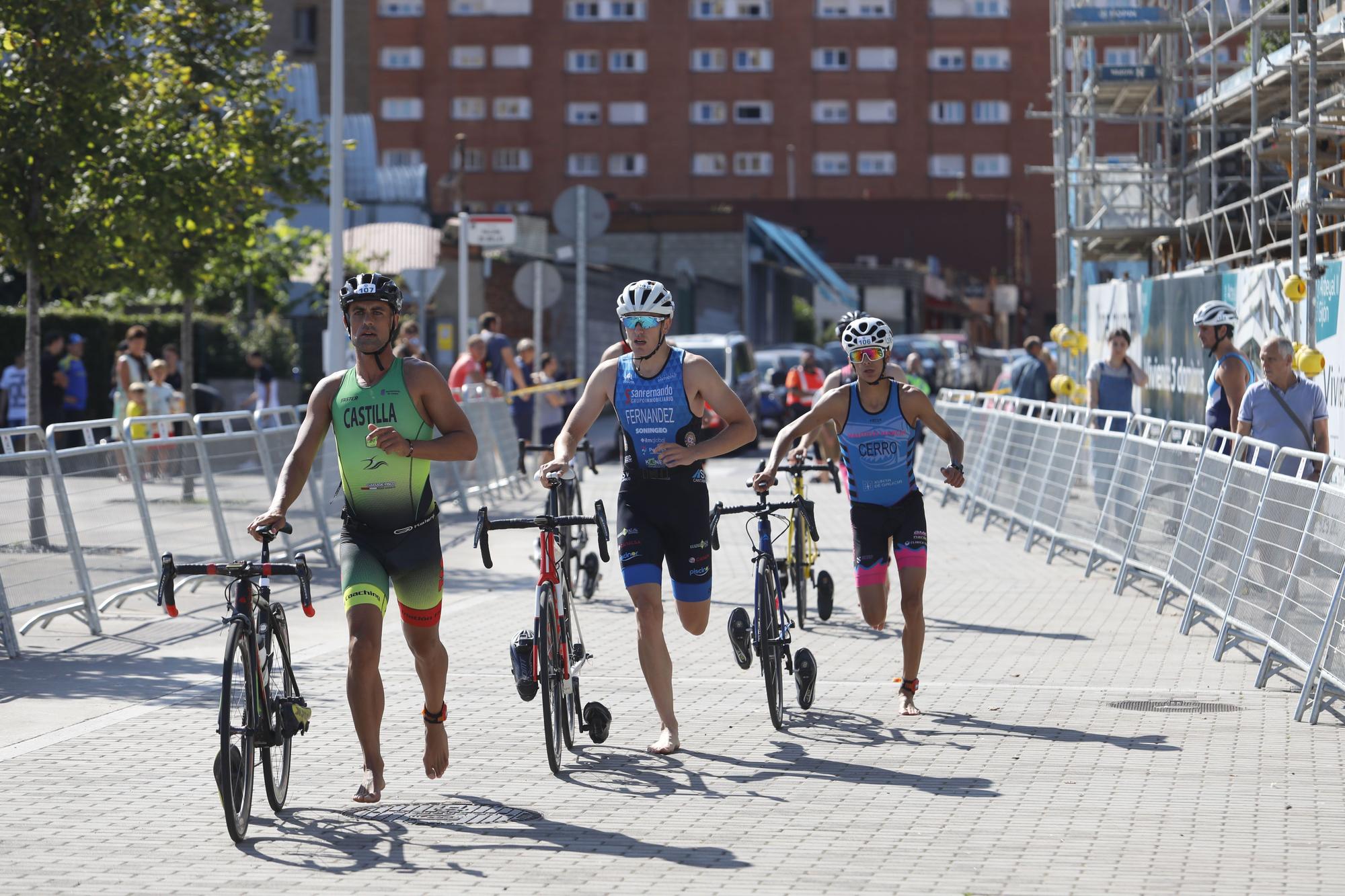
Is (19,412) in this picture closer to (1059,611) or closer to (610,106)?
(1059,611)

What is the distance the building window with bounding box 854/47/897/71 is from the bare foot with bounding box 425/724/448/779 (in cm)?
8727

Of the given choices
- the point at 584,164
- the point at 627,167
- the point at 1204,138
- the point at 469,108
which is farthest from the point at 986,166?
the point at 1204,138

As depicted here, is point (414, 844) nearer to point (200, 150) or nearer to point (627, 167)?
point (200, 150)

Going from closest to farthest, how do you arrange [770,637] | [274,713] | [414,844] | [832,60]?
[414,844], [274,713], [770,637], [832,60]

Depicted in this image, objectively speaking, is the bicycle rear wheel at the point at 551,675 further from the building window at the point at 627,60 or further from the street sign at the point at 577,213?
the building window at the point at 627,60

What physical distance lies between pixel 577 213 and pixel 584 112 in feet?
214

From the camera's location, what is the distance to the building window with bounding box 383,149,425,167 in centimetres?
9225

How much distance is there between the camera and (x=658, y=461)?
310 inches

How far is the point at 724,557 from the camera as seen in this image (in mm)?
16078

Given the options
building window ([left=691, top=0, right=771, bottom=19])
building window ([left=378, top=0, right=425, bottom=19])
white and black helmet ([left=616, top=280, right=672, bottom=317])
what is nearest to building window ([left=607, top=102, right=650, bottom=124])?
building window ([left=691, top=0, right=771, bottom=19])

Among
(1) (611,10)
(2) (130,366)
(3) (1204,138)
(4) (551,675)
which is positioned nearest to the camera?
(4) (551,675)

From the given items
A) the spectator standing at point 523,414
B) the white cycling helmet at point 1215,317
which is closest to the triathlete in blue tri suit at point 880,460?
the white cycling helmet at point 1215,317

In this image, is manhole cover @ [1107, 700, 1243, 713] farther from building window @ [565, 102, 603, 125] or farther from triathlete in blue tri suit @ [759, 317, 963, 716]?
building window @ [565, 102, 603, 125]

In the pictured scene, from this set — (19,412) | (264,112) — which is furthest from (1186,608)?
(19,412)
